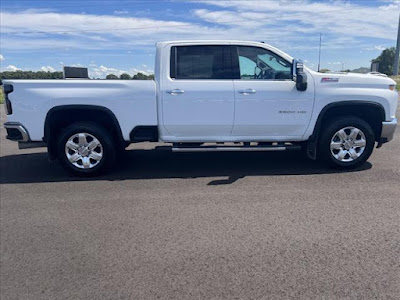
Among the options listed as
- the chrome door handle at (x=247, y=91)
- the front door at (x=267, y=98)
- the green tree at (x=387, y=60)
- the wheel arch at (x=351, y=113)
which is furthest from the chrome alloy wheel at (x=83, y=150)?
the green tree at (x=387, y=60)

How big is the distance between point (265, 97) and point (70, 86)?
3063mm

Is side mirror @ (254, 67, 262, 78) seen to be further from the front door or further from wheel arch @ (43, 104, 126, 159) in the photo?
wheel arch @ (43, 104, 126, 159)

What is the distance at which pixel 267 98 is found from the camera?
17.8ft

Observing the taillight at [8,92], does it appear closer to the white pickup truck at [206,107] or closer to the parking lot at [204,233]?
the white pickup truck at [206,107]

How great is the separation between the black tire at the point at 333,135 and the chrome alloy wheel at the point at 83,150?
11.9ft

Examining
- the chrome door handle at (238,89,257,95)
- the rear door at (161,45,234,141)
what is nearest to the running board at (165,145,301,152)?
the rear door at (161,45,234,141)

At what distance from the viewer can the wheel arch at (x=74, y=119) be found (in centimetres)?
535

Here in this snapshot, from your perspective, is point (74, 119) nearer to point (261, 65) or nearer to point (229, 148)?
point (229, 148)

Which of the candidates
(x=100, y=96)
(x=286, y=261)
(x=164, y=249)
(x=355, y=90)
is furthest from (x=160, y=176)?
(x=355, y=90)

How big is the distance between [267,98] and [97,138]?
9.14 feet

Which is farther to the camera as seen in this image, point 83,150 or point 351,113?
point 351,113

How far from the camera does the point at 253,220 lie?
12.7 ft

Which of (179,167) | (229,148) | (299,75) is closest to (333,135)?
(299,75)

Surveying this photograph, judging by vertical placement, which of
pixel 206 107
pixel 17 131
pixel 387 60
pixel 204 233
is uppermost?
pixel 387 60
